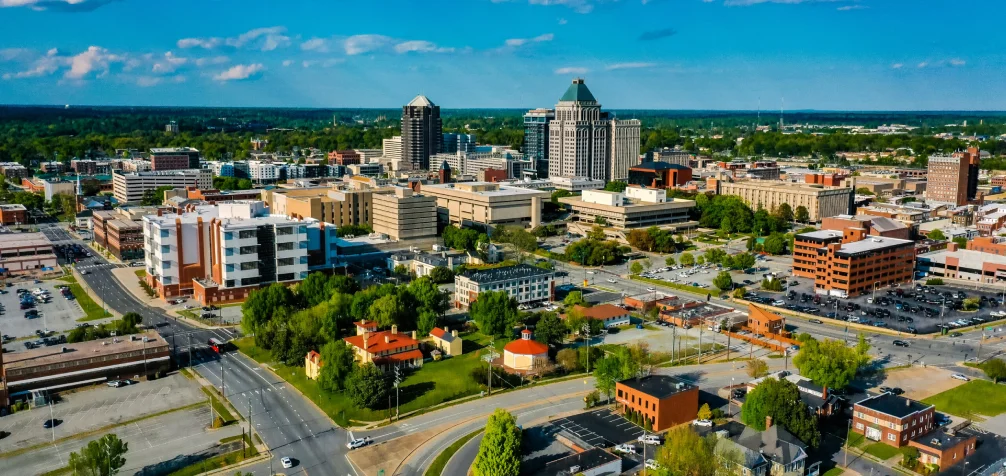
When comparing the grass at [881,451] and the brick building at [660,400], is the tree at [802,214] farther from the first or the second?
the grass at [881,451]

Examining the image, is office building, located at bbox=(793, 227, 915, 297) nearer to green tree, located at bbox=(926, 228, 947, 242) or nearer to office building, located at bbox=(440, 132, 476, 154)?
green tree, located at bbox=(926, 228, 947, 242)

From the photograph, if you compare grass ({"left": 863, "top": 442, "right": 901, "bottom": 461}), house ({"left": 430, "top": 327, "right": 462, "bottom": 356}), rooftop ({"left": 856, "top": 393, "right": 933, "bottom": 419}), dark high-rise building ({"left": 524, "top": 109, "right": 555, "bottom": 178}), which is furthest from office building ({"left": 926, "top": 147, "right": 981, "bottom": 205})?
house ({"left": 430, "top": 327, "right": 462, "bottom": 356})

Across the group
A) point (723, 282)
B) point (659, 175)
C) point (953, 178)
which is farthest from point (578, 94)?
point (723, 282)

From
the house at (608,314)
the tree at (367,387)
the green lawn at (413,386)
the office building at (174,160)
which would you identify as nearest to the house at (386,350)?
the green lawn at (413,386)

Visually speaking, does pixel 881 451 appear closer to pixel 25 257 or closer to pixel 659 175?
pixel 25 257

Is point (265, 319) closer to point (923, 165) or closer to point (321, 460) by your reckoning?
point (321, 460)
